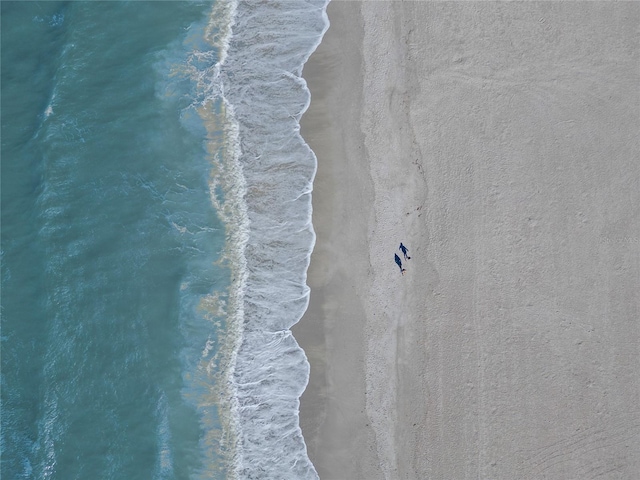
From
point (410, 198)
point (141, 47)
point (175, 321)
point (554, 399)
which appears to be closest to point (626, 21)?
point (410, 198)

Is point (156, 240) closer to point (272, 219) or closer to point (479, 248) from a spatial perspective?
point (272, 219)

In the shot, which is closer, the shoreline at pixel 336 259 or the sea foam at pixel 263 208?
the sea foam at pixel 263 208

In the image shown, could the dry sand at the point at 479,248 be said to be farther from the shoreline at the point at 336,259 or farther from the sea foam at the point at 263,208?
the sea foam at the point at 263,208

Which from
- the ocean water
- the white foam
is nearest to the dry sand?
the white foam

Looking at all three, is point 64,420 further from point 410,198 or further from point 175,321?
point 410,198

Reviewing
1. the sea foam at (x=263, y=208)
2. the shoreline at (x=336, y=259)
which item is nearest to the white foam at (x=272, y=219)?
the sea foam at (x=263, y=208)

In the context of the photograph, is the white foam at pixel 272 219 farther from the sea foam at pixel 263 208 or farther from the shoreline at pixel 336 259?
the shoreline at pixel 336 259
